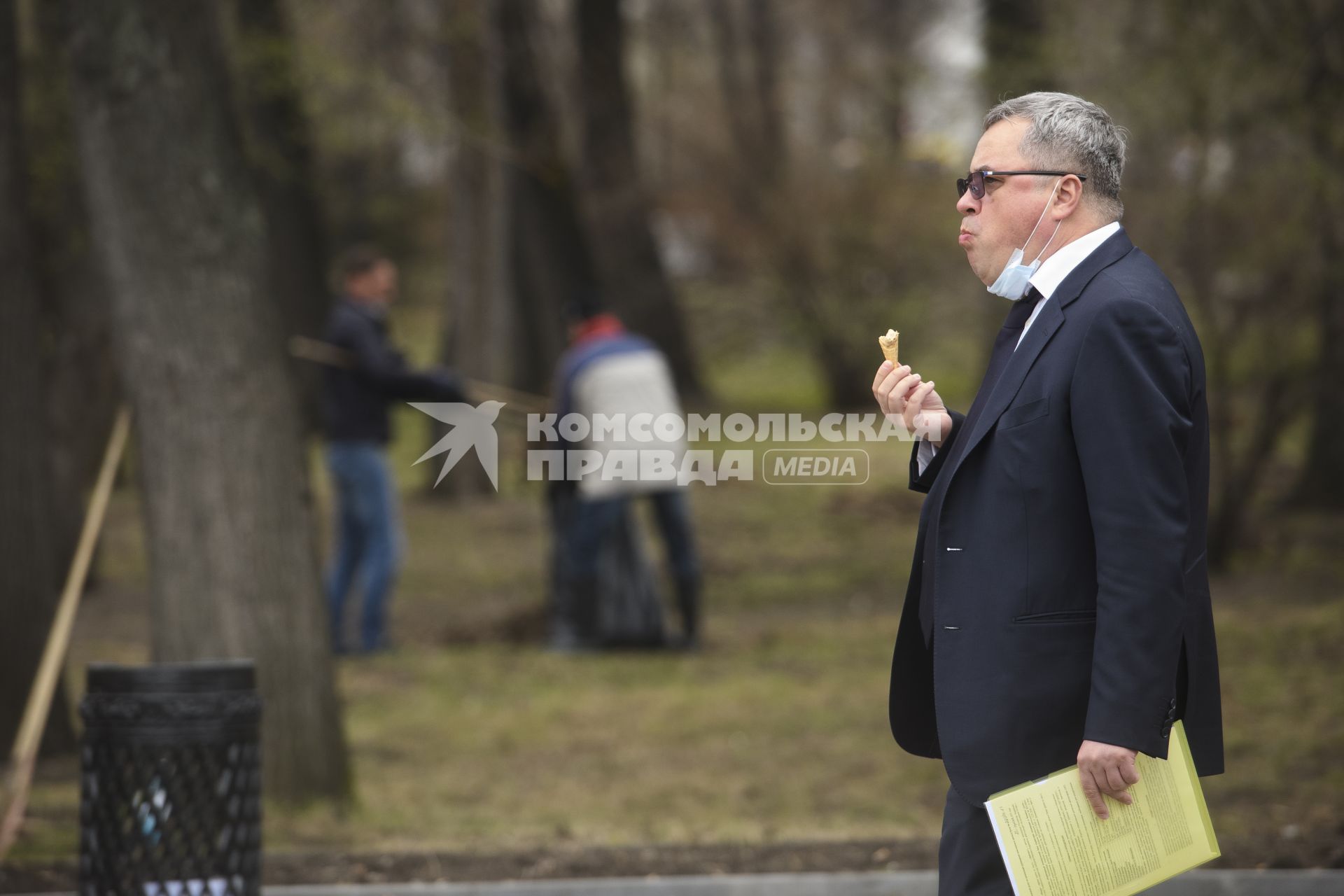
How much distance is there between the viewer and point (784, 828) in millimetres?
6445

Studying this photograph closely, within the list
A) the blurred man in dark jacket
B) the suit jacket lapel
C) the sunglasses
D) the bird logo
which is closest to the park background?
the blurred man in dark jacket

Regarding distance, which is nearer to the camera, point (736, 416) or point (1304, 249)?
point (1304, 249)

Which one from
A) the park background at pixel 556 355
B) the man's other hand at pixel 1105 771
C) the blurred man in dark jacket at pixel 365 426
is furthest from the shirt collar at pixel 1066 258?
the blurred man in dark jacket at pixel 365 426

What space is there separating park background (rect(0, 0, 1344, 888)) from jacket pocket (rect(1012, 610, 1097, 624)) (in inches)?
112

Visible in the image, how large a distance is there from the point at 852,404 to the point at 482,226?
15.9 feet

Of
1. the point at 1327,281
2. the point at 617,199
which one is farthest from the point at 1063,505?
the point at 617,199

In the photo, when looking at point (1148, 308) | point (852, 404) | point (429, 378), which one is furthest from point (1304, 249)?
point (1148, 308)

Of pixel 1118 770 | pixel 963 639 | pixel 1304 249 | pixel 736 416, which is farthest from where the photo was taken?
pixel 736 416

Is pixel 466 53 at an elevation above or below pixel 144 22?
above

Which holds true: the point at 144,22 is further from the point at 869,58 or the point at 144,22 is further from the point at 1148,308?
the point at 869,58

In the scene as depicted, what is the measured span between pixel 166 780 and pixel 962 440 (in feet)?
8.95

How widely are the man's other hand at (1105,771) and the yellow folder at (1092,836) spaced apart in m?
0.03

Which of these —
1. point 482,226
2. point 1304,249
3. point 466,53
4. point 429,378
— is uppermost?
point 466,53

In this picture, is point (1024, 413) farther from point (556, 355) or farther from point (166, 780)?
point (556, 355)
